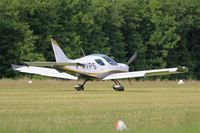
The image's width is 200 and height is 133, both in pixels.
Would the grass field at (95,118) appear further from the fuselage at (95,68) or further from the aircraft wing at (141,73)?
the fuselage at (95,68)

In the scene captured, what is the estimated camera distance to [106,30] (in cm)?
8525

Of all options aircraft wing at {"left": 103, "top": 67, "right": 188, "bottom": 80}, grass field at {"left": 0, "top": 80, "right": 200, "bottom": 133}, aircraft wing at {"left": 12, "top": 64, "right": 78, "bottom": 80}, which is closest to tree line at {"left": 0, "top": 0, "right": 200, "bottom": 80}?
aircraft wing at {"left": 12, "top": 64, "right": 78, "bottom": 80}

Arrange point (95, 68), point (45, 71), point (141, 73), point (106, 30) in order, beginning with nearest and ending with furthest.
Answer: point (141, 73) < point (95, 68) < point (45, 71) < point (106, 30)

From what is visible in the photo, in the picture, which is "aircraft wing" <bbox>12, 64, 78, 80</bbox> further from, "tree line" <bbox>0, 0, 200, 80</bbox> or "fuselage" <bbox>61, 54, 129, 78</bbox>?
"tree line" <bbox>0, 0, 200, 80</bbox>

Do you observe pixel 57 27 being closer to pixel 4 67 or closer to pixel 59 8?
pixel 59 8

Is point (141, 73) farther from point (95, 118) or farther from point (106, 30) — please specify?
point (106, 30)

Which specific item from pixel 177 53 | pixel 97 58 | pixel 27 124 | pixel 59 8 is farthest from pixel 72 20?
pixel 27 124

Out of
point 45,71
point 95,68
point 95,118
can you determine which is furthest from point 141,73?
point 95,118

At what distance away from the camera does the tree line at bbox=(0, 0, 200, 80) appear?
75000mm

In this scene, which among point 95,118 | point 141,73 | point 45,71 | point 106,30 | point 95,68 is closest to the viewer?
point 95,118

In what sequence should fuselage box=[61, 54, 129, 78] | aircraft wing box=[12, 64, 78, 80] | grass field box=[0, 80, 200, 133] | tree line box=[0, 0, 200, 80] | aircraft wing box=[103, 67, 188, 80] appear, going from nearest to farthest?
1. grass field box=[0, 80, 200, 133]
2. aircraft wing box=[103, 67, 188, 80]
3. fuselage box=[61, 54, 129, 78]
4. aircraft wing box=[12, 64, 78, 80]
5. tree line box=[0, 0, 200, 80]

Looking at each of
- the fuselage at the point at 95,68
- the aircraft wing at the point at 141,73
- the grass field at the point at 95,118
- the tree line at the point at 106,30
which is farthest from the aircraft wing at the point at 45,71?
the tree line at the point at 106,30

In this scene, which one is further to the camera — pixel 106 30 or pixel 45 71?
pixel 106 30

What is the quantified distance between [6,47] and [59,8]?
32.3 feet
